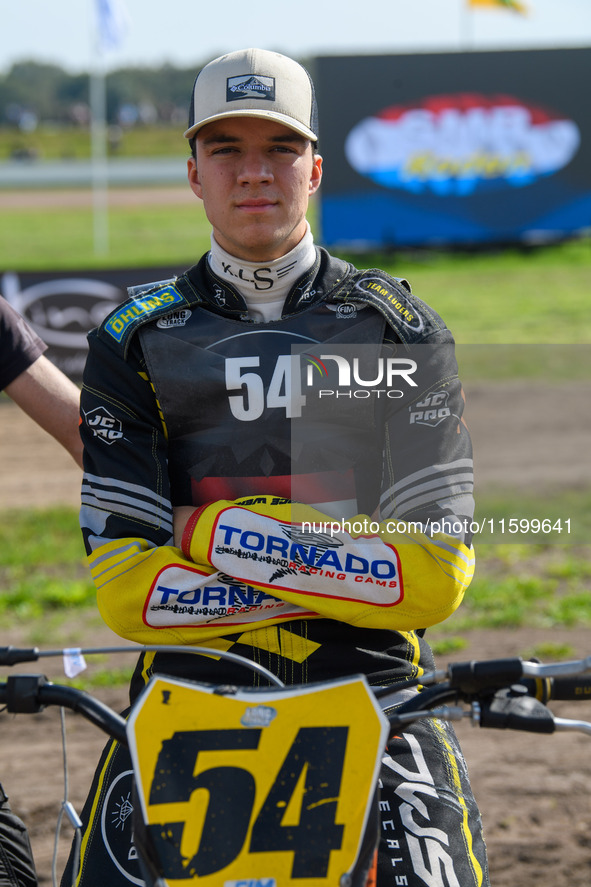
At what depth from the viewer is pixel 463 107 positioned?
69.2 feet

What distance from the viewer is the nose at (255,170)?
8.28 feet

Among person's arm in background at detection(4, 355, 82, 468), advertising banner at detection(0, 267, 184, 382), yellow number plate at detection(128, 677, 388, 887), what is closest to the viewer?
yellow number plate at detection(128, 677, 388, 887)

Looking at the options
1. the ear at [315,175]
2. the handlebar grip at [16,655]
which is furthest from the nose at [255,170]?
the handlebar grip at [16,655]

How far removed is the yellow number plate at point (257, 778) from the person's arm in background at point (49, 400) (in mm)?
1485

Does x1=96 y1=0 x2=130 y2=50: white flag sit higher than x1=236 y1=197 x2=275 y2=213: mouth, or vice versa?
x1=96 y1=0 x2=130 y2=50: white flag

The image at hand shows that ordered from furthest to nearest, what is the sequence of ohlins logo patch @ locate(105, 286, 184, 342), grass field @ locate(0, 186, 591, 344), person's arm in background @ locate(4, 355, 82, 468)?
grass field @ locate(0, 186, 591, 344) → person's arm in background @ locate(4, 355, 82, 468) → ohlins logo patch @ locate(105, 286, 184, 342)

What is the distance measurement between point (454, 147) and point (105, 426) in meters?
20.1

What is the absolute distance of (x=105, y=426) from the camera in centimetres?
253

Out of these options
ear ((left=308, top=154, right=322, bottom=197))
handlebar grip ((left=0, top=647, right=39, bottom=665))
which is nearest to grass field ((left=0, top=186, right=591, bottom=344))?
ear ((left=308, top=154, right=322, bottom=197))

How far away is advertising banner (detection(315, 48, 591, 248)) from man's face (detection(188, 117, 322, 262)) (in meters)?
17.9

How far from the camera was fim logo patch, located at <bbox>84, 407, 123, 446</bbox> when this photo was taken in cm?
252

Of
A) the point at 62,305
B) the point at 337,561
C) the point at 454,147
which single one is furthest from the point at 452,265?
the point at 337,561

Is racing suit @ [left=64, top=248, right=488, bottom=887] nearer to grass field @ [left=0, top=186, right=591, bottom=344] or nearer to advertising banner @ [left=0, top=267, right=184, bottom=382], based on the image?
advertising banner @ [left=0, top=267, right=184, bottom=382]

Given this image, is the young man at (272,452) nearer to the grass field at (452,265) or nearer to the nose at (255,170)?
the nose at (255,170)
